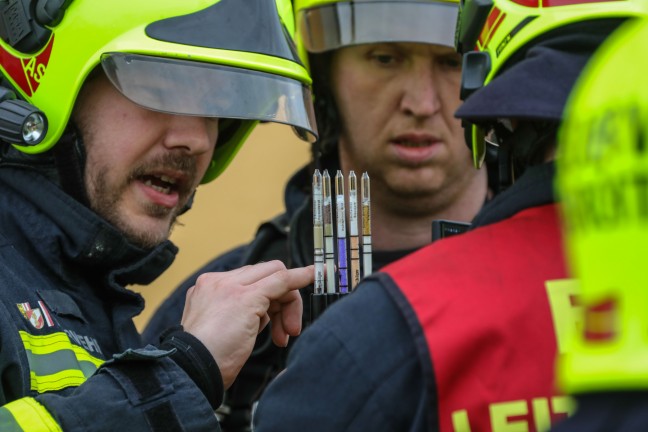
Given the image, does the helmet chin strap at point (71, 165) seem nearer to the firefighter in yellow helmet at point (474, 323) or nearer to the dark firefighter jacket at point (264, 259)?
the dark firefighter jacket at point (264, 259)

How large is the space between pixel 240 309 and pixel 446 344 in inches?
35.7

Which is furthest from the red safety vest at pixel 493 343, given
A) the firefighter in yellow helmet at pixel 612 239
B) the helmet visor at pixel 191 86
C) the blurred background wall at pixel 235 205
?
the blurred background wall at pixel 235 205

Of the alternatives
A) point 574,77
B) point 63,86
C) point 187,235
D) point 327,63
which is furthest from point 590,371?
point 187,235

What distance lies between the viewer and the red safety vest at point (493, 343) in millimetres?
1391

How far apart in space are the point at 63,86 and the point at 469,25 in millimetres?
981

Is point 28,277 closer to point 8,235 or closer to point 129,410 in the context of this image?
point 8,235

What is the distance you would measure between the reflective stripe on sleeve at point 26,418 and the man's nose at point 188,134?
0.79 m

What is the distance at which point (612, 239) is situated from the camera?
3.36 feet

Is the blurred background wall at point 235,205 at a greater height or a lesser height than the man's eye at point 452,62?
lesser

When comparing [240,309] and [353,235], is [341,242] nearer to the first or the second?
[353,235]

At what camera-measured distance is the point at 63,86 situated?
8.14 feet

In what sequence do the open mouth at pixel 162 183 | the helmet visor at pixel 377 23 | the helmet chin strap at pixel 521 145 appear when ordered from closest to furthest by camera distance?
the helmet chin strap at pixel 521 145 < the open mouth at pixel 162 183 < the helmet visor at pixel 377 23

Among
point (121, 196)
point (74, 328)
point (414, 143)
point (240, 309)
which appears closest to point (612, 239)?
point (240, 309)

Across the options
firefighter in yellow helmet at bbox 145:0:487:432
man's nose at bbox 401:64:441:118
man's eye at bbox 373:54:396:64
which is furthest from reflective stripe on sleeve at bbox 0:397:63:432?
man's eye at bbox 373:54:396:64
